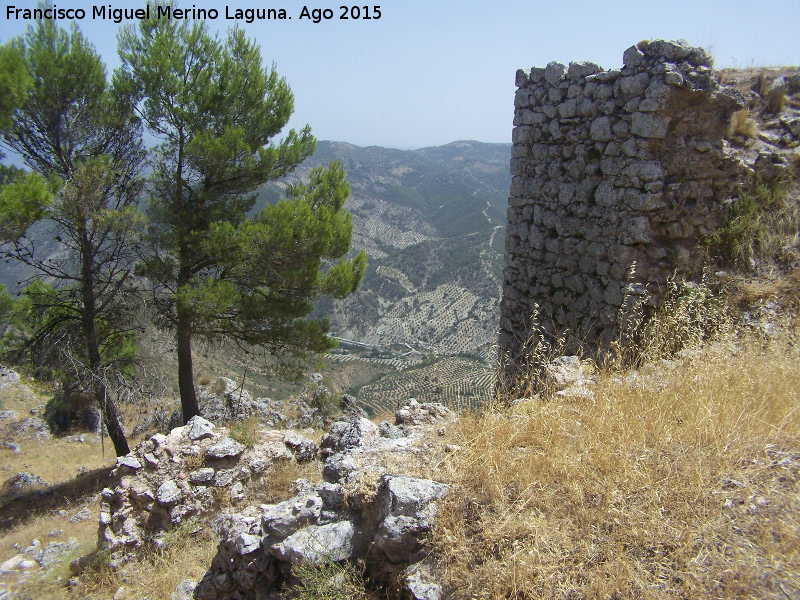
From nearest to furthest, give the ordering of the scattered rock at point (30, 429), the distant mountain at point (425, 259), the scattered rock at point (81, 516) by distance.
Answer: the scattered rock at point (81, 516) < the scattered rock at point (30, 429) < the distant mountain at point (425, 259)

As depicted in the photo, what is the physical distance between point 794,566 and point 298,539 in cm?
235

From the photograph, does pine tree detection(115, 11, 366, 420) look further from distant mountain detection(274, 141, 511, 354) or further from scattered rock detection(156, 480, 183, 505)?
distant mountain detection(274, 141, 511, 354)

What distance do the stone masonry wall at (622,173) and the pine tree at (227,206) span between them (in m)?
3.46

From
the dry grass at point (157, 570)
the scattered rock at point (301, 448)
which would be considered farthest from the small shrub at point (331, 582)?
the scattered rock at point (301, 448)

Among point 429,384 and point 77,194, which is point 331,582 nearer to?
point 77,194

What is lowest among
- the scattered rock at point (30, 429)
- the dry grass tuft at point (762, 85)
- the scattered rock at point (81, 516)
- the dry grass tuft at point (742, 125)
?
the scattered rock at point (30, 429)

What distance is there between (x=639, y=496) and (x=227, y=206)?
7.27 meters

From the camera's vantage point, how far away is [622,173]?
525cm

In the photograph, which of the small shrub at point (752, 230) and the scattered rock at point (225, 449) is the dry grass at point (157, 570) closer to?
the scattered rock at point (225, 449)

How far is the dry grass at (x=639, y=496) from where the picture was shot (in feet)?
6.50

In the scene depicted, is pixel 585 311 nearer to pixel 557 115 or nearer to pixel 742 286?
pixel 742 286

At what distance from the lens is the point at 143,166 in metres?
7.79

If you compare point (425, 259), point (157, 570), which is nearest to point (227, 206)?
point (157, 570)

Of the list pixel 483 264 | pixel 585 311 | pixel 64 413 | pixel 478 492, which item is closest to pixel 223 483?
pixel 478 492
